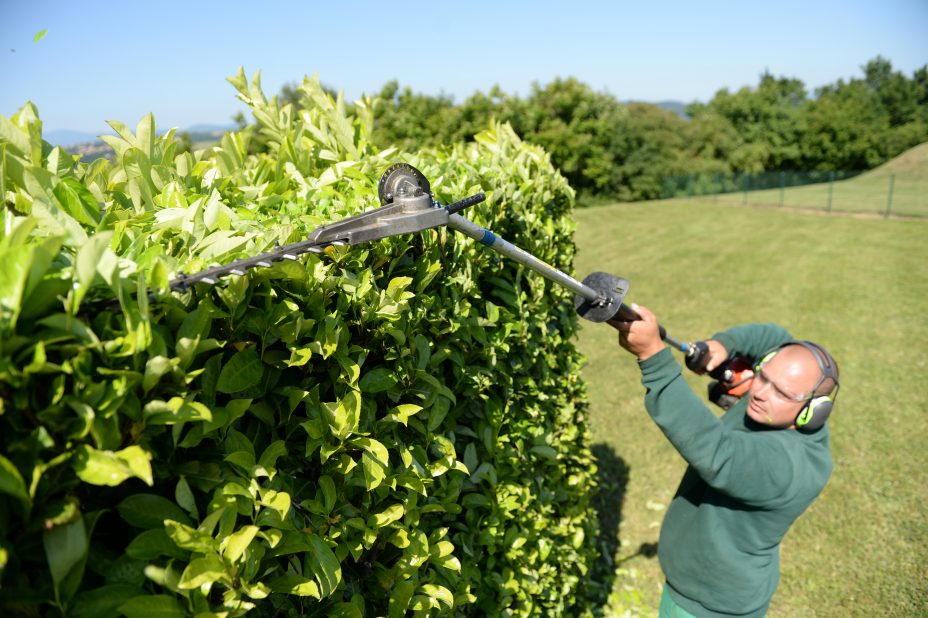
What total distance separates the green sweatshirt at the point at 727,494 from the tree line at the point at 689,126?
22.8 m

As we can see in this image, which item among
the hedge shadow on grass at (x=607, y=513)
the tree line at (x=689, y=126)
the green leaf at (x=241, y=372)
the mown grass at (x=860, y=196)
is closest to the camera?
the green leaf at (x=241, y=372)

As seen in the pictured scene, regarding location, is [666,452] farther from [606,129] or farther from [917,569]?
[606,129]

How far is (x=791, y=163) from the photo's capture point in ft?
178

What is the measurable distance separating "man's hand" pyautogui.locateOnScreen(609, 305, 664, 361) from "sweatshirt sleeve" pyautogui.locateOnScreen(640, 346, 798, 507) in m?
0.04

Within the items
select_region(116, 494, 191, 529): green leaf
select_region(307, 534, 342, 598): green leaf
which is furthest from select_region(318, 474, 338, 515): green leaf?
select_region(116, 494, 191, 529): green leaf

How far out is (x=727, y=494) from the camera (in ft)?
8.63

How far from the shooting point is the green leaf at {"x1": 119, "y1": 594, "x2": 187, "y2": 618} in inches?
46.8

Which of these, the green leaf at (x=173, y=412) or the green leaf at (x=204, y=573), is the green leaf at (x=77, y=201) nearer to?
the green leaf at (x=173, y=412)

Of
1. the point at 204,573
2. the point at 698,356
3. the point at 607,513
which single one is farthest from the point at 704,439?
the point at 607,513

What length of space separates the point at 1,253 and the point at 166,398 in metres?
0.43

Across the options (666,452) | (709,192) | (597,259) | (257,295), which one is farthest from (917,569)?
(709,192)

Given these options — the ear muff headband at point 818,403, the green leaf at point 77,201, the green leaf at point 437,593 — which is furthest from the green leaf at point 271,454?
the ear muff headband at point 818,403

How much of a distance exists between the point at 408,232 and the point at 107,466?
0.94 metres

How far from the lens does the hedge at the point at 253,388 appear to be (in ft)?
3.61
